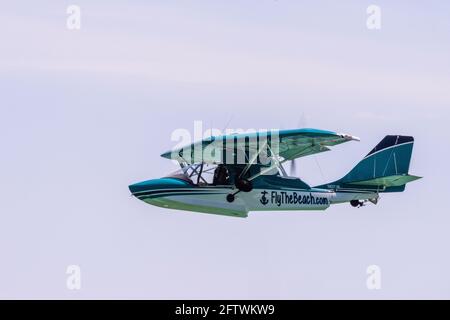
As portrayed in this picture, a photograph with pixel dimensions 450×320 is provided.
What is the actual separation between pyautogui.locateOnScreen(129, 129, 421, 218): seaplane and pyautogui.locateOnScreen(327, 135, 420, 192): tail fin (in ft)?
4.97

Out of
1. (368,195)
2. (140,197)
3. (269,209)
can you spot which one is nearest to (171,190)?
(140,197)

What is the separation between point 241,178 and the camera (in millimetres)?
40938

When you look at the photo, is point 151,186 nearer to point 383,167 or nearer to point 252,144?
point 252,144

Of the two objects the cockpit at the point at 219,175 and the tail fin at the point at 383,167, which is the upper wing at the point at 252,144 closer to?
the cockpit at the point at 219,175

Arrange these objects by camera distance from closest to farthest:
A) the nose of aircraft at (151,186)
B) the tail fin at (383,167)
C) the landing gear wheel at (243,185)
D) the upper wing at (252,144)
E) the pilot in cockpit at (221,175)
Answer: the upper wing at (252,144), the nose of aircraft at (151,186), the landing gear wheel at (243,185), the pilot in cockpit at (221,175), the tail fin at (383,167)

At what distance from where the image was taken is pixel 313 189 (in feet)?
140

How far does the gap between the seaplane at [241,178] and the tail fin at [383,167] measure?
152 centimetres

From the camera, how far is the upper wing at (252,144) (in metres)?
39.6

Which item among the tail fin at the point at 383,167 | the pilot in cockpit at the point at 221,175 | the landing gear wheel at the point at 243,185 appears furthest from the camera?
the tail fin at the point at 383,167

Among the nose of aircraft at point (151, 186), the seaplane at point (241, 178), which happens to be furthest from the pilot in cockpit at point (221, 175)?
the nose of aircraft at point (151, 186)

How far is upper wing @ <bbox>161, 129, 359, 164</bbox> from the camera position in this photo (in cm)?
3961

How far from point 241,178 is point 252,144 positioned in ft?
3.98

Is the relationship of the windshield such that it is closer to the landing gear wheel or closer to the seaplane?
the seaplane

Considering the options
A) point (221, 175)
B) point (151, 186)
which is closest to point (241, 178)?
point (221, 175)
